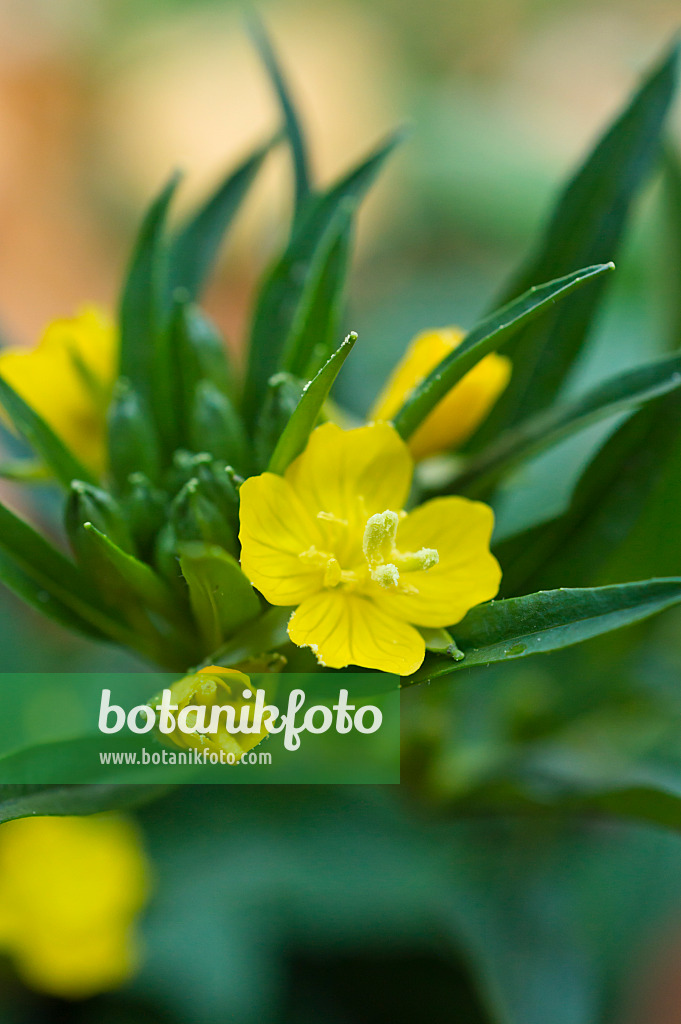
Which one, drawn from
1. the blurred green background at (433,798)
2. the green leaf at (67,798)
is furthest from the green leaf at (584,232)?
the green leaf at (67,798)

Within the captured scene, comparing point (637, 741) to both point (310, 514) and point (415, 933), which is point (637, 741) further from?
point (310, 514)

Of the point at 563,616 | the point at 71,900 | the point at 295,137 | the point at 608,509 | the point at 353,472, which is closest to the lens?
the point at 563,616

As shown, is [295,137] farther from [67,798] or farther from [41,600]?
[67,798]

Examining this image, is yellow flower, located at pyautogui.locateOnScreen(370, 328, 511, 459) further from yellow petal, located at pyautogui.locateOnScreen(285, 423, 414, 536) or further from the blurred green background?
the blurred green background

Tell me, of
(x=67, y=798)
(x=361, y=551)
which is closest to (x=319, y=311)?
(x=361, y=551)

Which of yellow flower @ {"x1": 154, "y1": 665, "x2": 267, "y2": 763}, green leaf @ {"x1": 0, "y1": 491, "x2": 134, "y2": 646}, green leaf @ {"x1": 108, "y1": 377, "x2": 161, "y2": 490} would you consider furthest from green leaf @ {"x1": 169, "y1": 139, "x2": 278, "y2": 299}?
yellow flower @ {"x1": 154, "y1": 665, "x2": 267, "y2": 763}
